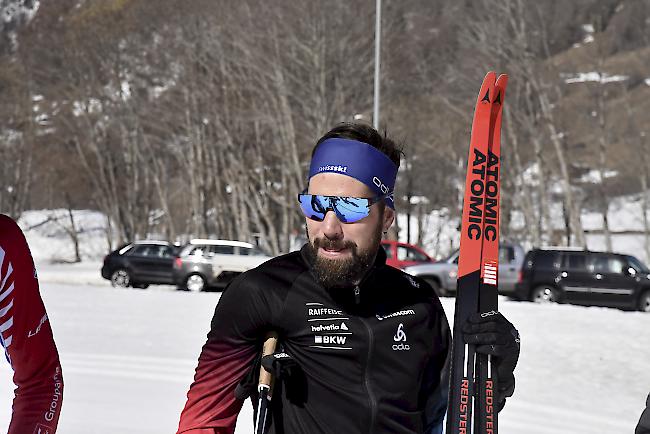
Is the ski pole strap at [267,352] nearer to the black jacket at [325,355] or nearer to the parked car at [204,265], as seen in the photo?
the black jacket at [325,355]

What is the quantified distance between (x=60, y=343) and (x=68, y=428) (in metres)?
5.71

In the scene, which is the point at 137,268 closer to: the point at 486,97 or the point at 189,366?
the point at 189,366

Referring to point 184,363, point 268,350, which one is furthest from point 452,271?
point 268,350

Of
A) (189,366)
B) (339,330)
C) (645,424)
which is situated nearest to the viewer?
(645,424)

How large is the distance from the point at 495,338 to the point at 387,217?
1.52 feet

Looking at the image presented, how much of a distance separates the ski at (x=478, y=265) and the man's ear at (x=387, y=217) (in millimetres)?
365

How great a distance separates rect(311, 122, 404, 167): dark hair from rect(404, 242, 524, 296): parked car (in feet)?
72.9

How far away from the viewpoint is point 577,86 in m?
44.3

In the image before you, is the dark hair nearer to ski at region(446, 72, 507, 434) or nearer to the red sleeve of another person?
ski at region(446, 72, 507, 434)

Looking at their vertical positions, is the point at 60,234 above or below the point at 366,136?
below

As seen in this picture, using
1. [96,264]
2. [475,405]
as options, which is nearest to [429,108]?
[96,264]

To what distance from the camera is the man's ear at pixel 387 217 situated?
9.84 ft

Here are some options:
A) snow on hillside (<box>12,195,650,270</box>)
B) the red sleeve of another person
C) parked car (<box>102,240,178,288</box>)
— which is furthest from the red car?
snow on hillside (<box>12,195,650,270</box>)

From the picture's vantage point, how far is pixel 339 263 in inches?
111
